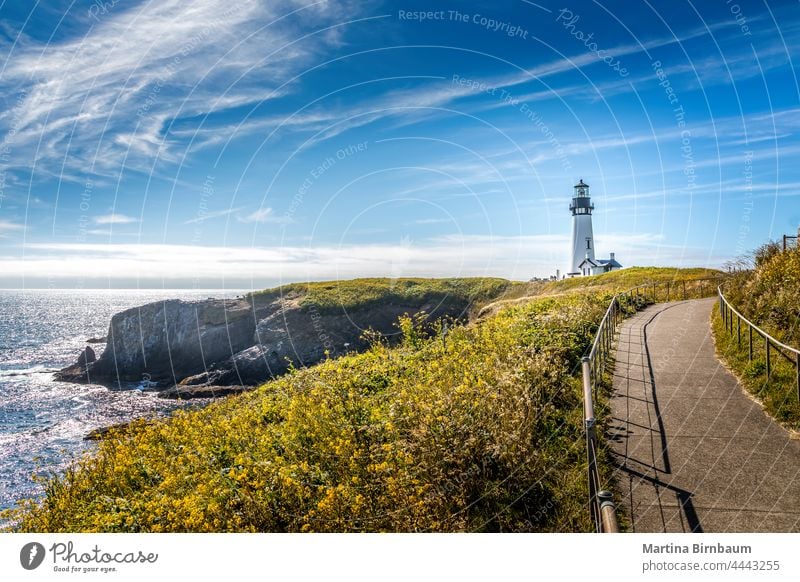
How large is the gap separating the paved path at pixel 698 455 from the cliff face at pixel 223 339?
30.9 m

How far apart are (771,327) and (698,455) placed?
5885 millimetres

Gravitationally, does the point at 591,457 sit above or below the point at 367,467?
above

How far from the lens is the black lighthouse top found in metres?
50.9

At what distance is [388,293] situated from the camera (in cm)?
4850

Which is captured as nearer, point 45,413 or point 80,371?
point 45,413

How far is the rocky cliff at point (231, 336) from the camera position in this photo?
4144 cm

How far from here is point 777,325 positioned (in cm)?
1020

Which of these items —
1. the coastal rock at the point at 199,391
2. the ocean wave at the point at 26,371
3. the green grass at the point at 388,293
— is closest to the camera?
the coastal rock at the point at 199,391

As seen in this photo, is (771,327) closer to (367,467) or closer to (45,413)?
(367,467)

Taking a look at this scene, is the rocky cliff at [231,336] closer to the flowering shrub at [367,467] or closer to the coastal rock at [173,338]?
the coastal rock at [173,338]

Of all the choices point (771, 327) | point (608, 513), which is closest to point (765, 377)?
point (771, 327)

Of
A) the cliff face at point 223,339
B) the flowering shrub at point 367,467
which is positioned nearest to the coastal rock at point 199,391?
the cliff face at point 223,339
